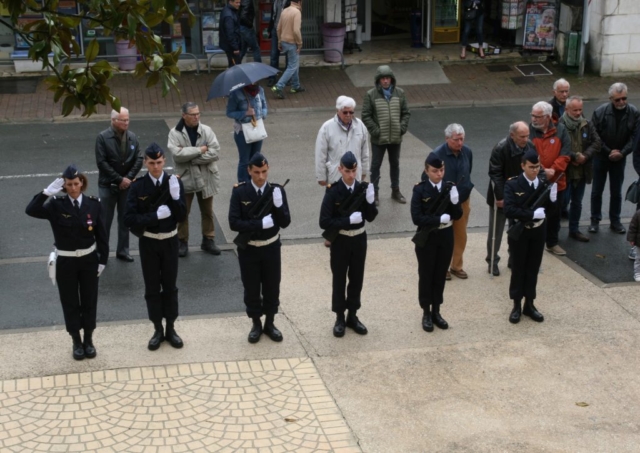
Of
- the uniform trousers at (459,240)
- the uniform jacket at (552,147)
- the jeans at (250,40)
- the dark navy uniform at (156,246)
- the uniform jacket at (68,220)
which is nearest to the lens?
the uniform jacket at (68,220)

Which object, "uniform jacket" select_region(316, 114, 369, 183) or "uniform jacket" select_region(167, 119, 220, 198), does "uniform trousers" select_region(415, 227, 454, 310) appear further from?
"uniform jacket" select_region(167, 119, 220, 198)

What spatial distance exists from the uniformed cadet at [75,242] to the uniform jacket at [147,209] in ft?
0.99

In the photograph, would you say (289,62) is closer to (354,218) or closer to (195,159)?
(195,159)

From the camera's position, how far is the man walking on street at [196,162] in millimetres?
11258

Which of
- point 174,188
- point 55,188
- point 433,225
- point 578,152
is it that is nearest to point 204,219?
point 174,188

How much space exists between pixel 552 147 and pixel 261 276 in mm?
3940

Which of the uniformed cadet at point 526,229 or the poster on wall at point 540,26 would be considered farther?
the poster on wall at point 540,26

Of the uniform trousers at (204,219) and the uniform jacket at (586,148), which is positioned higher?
the uniform jacket at (586,148)

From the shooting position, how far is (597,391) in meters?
8.45

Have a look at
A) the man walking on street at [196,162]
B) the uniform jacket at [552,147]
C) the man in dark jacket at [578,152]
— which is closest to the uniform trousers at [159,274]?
the man walking on street at [196,162]

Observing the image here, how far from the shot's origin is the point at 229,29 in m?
19.7

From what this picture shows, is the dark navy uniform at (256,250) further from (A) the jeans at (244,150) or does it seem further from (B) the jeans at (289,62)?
(B) the jeans at (289,62)

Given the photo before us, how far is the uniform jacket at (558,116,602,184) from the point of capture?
38.5ft

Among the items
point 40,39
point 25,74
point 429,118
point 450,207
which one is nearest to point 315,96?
point 429,118
